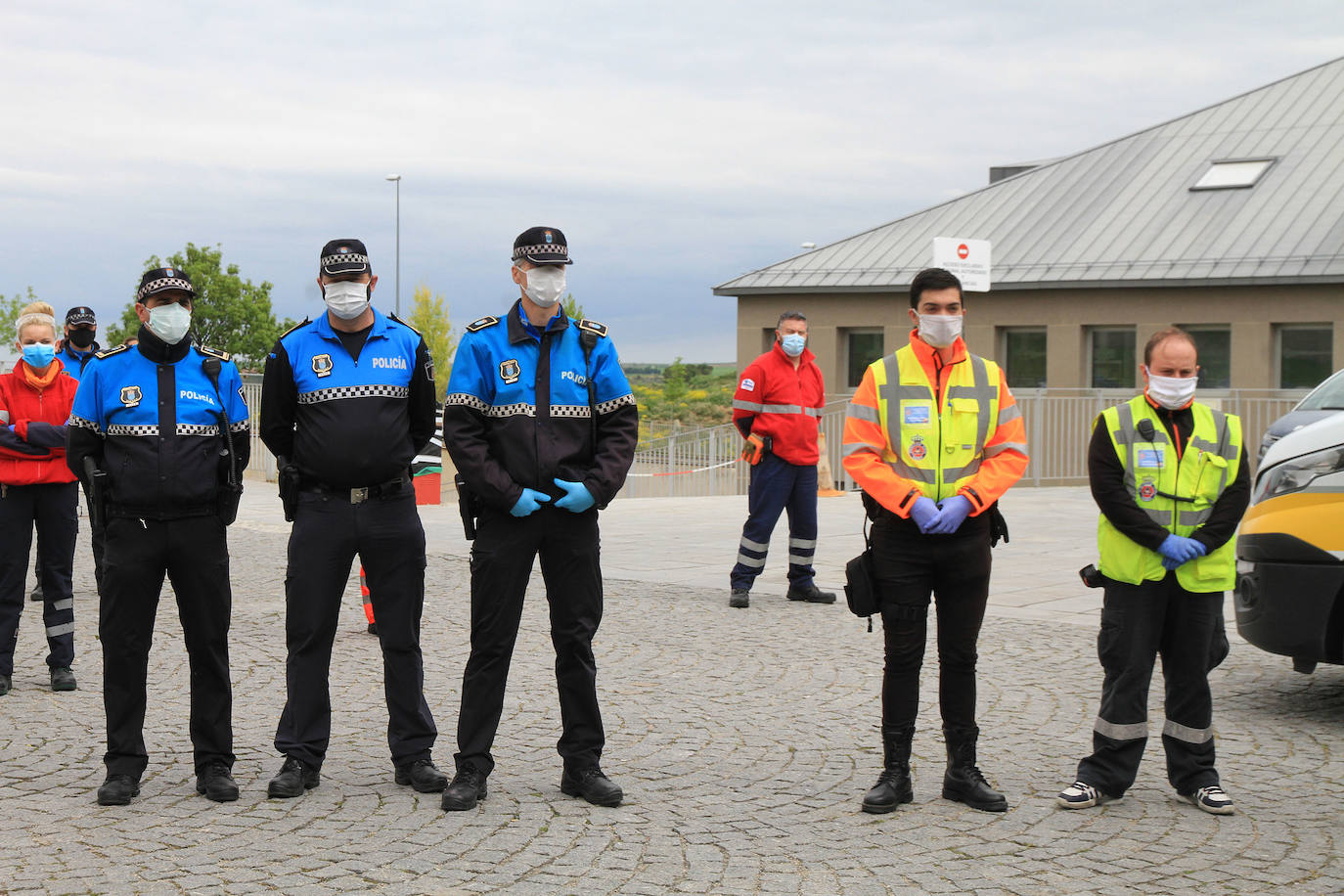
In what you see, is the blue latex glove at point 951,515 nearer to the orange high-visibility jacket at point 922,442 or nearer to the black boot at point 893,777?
the orange high-visibility jacket at point 922,442

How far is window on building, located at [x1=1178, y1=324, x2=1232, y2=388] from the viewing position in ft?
101

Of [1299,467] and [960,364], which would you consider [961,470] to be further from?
[1299,467]

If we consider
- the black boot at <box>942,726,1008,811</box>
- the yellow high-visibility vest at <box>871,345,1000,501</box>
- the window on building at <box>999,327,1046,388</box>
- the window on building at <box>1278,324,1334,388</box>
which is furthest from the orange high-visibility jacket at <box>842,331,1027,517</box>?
the window on building at <box>999,327,1046,388</box>

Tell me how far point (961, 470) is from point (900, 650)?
0.73m

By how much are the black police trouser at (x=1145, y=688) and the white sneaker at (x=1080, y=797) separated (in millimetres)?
37

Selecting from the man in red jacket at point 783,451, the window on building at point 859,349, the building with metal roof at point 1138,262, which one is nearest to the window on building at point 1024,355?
the building with metal roof at point 1138,262

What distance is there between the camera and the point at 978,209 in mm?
36719

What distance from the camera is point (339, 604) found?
578 centimetres

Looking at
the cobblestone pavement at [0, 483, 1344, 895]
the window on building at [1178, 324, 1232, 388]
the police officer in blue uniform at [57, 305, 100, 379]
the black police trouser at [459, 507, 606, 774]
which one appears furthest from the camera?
the window on building at [1178, 324, 1232, 388]

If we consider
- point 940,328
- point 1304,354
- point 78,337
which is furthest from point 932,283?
point 1304,354

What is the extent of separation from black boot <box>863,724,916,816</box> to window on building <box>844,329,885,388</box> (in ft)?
97.8

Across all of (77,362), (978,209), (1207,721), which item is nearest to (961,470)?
(1207,721)

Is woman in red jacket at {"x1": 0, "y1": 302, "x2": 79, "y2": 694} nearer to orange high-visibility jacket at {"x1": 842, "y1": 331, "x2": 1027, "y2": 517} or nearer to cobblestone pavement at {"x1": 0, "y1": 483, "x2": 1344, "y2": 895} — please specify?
cobblestone pavement at {"x1": 0, "y1": 483, "x2": 1344, "y2": 895}

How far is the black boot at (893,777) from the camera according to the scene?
5.46 metres
